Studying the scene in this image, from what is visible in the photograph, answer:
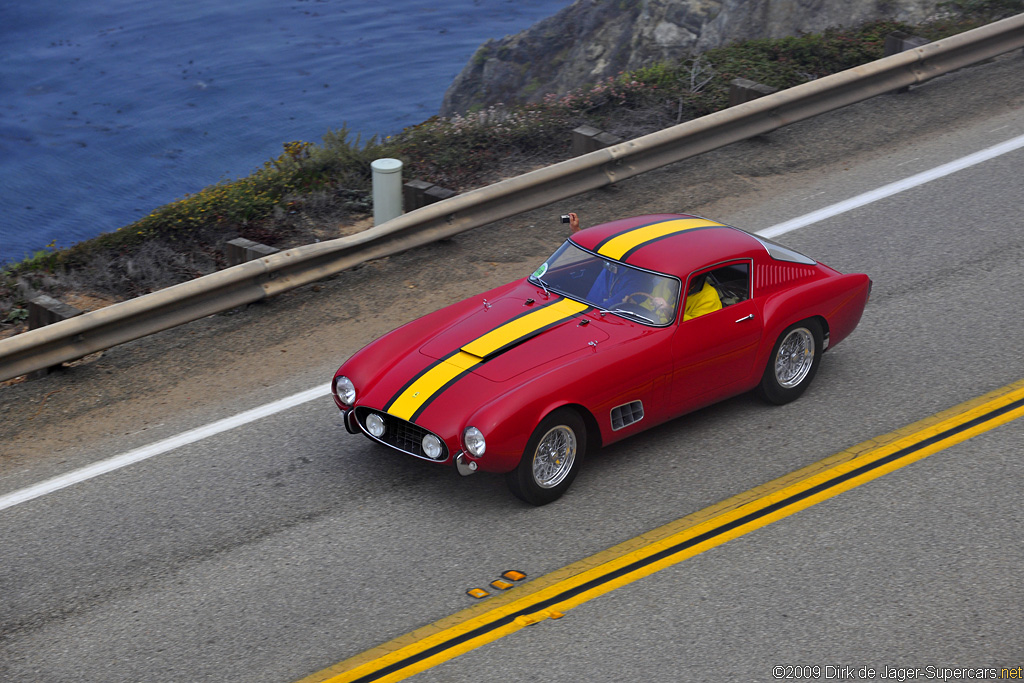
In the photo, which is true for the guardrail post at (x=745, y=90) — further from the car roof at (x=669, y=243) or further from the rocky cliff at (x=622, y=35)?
the car roof at (x=669, y=243)

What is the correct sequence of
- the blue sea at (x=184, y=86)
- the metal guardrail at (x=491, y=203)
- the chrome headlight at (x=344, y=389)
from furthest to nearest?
the blue sea at (x=184, y=86)
the metal guardrail at (x=491, y=203)
the chrome headlight at (x=344, y=389)

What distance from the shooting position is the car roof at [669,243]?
23.8 feet

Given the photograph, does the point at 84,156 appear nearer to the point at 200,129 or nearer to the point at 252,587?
the point at 200,129

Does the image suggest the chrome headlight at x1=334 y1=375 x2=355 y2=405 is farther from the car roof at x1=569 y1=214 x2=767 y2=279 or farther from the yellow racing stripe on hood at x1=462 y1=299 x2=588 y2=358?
the car roof at x1=569 y1=214 x2=767 y2=279

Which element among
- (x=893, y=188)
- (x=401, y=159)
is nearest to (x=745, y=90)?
(x=893, y=188)

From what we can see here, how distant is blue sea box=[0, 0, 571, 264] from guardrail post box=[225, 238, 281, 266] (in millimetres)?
16932

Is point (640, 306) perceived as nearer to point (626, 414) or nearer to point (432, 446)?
point (626, 414)

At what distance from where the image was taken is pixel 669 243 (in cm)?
742

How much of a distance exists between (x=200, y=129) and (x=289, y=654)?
31878 mm

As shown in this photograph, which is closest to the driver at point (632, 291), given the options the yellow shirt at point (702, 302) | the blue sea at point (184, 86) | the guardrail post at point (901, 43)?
the yellow shirt at point (702, 302)

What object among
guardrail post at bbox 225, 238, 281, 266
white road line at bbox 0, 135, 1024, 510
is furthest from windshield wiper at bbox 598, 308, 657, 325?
guardrail post at bbox 225, 238, 281, 266

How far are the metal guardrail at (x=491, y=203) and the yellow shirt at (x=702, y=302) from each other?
11.1 feet

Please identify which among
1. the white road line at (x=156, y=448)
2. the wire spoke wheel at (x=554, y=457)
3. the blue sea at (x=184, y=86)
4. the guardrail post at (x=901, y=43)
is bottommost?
the blue sea at (x=184, y=86)

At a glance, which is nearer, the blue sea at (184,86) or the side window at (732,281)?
the side window at (732,281)
